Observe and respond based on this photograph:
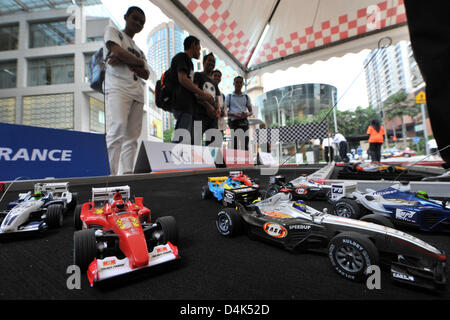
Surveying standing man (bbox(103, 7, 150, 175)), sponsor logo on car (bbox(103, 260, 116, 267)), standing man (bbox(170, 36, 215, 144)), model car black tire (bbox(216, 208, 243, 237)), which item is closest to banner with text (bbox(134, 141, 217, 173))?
standing man (bbox(170, 36, 215, 144))

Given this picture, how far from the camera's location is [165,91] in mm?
3457

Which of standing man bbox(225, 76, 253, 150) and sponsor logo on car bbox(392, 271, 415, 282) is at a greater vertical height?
standing man bbox(225, 76, 253, 150)

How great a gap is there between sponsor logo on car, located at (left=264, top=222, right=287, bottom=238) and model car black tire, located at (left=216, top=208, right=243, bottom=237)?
0.16 m

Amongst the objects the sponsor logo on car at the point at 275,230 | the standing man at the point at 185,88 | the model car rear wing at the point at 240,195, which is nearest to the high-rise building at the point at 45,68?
the standing man at the point at 185,88

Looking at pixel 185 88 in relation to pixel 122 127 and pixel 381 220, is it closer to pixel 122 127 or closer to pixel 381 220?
pixel 122 127

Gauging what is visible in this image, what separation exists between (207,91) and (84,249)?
12.2ft

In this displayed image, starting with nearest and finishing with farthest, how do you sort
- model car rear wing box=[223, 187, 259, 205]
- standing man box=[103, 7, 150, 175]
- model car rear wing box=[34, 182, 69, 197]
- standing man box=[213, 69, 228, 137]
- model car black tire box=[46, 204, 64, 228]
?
model car black tire box=[46, 204, 64, 228], model car rear wing box=[223, 187, 259, 205], model car rear wing box=[34, 182, 69, 197], standing man box=[103, 7, 150, 175], standing man box=[213, 69, 228, 137]

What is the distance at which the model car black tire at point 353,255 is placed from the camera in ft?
2.32

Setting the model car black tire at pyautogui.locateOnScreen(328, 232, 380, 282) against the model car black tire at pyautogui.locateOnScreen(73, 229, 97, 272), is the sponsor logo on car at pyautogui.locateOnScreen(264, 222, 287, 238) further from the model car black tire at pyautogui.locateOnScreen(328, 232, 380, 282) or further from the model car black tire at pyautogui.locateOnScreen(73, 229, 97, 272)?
the model car black tire at pyautogui.locateOnScreen(73, 229, 97, 272)

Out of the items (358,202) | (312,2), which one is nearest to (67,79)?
(312,2)

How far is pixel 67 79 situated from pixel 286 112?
1882 centimetres

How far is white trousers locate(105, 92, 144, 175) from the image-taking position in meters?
2.83

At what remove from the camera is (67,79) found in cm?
1442

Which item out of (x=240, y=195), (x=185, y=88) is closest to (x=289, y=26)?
(x=185, y=88)
